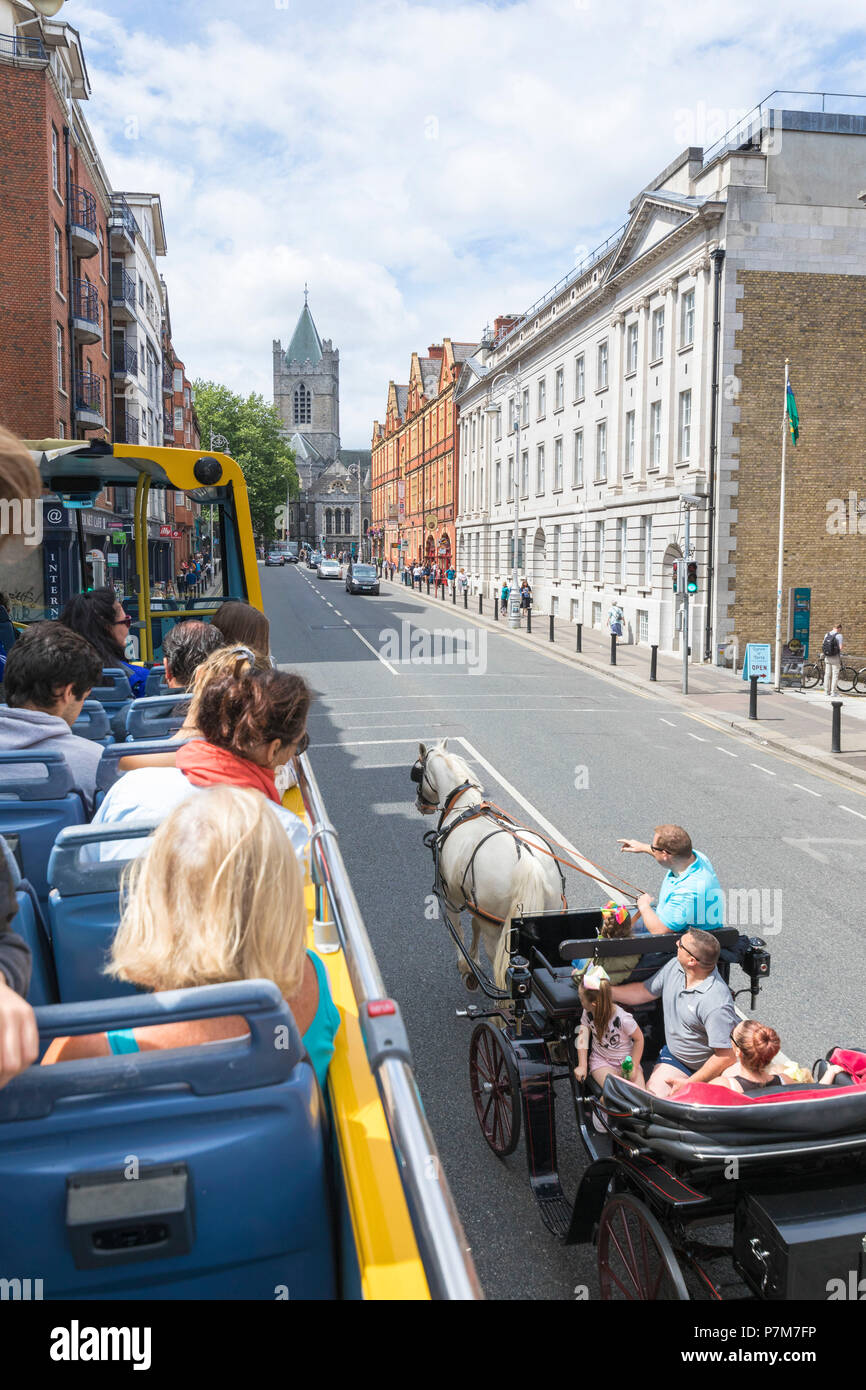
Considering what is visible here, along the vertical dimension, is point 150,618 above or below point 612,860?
above

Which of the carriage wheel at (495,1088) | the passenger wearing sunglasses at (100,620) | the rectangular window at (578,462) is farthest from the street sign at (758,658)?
the rectangular window at (578,462)

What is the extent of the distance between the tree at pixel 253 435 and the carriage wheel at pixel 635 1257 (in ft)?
316

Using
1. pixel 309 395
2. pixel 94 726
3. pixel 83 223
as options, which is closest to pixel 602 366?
pixel 83 223

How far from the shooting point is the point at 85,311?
112 feet

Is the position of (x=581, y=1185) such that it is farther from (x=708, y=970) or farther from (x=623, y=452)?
(x=623, y=452)

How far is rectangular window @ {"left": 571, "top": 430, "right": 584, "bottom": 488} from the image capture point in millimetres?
40844

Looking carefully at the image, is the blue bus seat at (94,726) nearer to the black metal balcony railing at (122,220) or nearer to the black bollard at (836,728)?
the black bollard at (836,728)

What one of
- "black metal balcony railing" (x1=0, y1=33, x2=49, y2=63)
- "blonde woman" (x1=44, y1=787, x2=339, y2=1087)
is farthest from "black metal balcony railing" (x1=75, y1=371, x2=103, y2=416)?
"blonde woman" (x1=44, y1=787, x2=339, y2=1087)

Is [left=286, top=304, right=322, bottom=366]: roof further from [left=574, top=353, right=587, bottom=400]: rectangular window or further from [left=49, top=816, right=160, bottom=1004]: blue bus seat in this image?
[left=49, top=816, right=160, bottom=1004]: blue bus seat

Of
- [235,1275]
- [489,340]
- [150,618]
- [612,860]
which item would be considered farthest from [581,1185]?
[489,340]

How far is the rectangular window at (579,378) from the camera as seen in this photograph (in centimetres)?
4034

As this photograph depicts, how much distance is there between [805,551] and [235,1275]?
2880cm

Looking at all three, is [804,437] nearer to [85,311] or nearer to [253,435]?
[85,311]

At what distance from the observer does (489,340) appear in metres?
57.5
